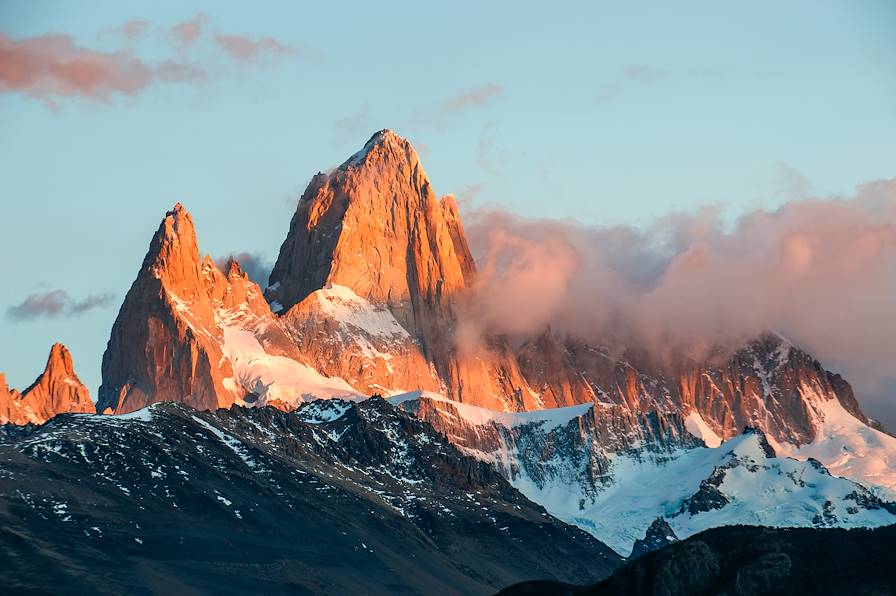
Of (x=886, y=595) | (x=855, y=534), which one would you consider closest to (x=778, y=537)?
(x=855, y=534)

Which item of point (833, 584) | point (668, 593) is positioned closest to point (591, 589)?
point (668, 593)

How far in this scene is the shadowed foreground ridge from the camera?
188000 millimetres

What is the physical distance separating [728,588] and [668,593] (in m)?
5.14

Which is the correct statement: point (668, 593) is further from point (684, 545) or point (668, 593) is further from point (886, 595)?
point (886, 595)

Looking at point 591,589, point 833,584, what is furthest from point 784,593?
point 591,589

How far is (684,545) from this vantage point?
19400 centimetres

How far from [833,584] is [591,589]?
73.3 feet

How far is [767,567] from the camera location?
190m

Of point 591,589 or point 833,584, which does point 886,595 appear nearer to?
point 833,584

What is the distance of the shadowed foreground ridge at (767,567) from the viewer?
188000mm

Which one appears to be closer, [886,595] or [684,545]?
[886,595]

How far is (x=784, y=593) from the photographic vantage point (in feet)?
617

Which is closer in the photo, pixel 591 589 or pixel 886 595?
pixel 886 595

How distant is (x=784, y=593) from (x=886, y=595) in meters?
10.9
